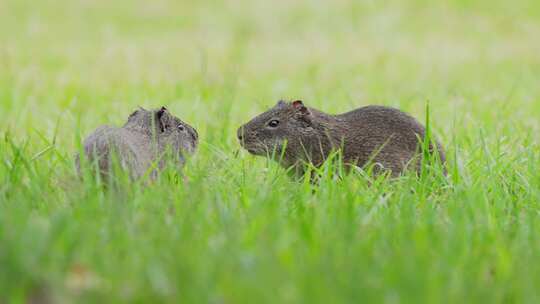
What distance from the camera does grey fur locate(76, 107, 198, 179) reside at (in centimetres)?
405

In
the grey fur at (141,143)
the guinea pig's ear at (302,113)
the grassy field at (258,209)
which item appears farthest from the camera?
the guinea pig's ear at (302,113)

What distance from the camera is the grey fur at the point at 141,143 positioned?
160 inches

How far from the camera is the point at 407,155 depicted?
5.29 meters

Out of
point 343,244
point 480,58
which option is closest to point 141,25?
point 480,58

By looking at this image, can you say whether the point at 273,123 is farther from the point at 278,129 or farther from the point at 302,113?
the point at 302,113

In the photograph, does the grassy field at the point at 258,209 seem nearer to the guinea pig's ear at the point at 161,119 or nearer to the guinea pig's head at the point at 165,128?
the guinea pig's head at the point at 165,128

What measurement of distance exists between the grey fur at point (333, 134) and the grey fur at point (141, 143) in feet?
1.79

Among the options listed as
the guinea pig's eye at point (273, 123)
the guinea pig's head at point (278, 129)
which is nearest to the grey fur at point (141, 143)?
the guinea pig's head at point (278, 129)

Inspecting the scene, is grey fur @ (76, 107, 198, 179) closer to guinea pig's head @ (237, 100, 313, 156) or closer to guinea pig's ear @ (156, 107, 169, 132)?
guinea pig's ear @ (156, 107, 169, 132)

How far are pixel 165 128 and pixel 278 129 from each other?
2.97ft

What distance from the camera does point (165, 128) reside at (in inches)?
194

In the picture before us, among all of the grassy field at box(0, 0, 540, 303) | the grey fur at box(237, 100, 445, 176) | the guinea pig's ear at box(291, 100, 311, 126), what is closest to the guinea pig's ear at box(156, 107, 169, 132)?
the grassy field at box(0, 0, 540, 303)

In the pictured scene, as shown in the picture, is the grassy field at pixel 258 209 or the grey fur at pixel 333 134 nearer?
the grassy field at pixel 258 209

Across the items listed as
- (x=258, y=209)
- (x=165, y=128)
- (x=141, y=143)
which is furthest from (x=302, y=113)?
(x=258, y=209)
